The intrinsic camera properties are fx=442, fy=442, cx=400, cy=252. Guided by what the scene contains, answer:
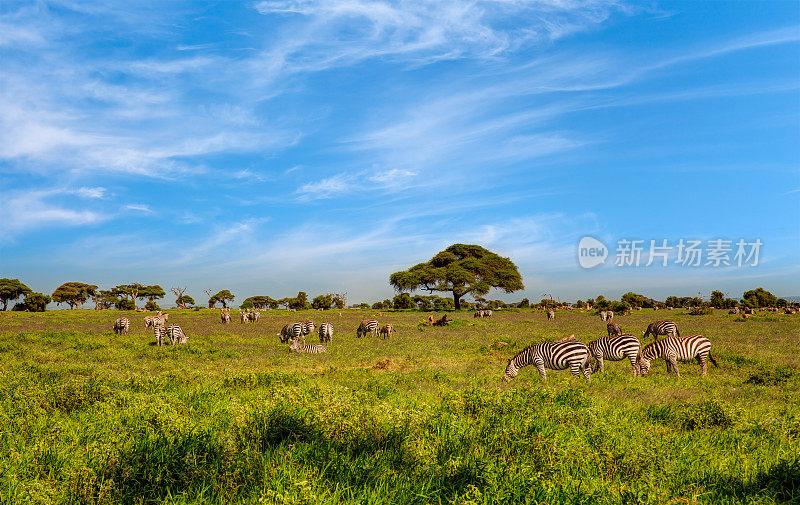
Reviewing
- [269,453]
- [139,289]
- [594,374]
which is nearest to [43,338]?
[269,453]

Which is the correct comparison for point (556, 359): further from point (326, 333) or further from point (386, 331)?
point (386, 331)

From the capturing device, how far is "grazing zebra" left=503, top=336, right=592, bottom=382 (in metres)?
14.2

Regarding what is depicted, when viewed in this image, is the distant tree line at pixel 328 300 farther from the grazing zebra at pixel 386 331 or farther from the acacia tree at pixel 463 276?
the grazing zebra at pixel 386 331

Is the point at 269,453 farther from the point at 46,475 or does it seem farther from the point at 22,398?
the point at 22,398

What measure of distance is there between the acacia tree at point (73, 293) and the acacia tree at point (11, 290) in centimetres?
779

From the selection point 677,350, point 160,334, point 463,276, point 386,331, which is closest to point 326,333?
point 386,331

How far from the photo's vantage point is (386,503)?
15.4 ft

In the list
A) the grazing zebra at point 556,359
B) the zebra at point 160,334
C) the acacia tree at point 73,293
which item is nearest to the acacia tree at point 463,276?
the zebra at point 160,334

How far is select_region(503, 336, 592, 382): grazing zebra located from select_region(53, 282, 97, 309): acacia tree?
12814 cm

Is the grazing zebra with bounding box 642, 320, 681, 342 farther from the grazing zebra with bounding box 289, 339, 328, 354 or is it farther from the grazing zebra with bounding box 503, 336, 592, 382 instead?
the grazing zebra with bounding box 289, 339, 328, 354

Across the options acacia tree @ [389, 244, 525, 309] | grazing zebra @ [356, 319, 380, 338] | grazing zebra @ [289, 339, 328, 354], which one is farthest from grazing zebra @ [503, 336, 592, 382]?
acacia tree @ [389, 244, 525, 309]

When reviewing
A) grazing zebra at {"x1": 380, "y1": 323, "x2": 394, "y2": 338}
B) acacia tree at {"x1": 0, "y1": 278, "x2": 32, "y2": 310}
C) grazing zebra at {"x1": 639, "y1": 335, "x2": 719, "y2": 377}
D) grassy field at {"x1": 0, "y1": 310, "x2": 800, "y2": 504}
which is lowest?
grazing zebra at {"x1": 380, "y1": 323, "x2": 394, "y2": 338}

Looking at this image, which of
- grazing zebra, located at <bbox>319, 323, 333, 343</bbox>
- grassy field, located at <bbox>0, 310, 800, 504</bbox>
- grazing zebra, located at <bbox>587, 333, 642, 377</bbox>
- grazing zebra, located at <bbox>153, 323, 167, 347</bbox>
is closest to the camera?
grassy field, located at <bbox>0, 310, 800, 504</bbox>

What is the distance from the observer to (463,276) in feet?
258
